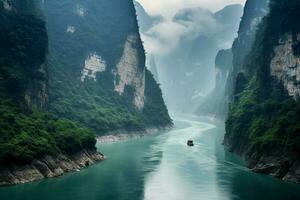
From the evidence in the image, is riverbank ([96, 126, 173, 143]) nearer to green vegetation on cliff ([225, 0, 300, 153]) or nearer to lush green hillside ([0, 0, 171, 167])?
lush green hillside ([0, 0, 171, 167])

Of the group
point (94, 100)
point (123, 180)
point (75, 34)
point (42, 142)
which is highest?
point (75, 34)

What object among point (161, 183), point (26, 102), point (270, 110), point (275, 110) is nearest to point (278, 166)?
point (161, 183)

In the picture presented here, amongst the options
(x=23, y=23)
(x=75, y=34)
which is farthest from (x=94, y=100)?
(x=23, y=23)

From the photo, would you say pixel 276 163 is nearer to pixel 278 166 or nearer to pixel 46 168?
pixel 278 166

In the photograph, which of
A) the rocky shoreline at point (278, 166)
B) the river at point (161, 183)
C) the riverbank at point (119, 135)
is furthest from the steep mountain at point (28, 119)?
the rocky shoreline at point (278, 166)

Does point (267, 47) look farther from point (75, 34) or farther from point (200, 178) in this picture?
point (75, 34)

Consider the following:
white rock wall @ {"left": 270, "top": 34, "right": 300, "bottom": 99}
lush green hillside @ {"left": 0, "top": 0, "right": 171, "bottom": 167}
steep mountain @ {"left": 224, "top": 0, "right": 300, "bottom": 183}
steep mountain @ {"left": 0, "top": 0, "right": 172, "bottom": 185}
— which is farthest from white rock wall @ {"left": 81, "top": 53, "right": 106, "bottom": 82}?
white rock wall @ {"left": 270, "top": 34, "right": 300, "bottom": 99}

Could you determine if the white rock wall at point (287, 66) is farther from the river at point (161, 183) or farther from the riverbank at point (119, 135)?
the riverbank at point (119, 135)
